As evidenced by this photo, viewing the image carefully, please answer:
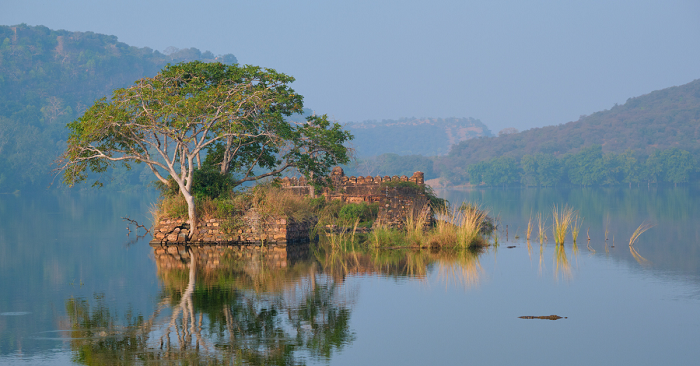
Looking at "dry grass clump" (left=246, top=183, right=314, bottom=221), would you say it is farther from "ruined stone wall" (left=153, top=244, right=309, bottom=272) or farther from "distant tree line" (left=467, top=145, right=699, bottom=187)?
"distant tree line" (left=467, top=145, right=699, bottom=187)

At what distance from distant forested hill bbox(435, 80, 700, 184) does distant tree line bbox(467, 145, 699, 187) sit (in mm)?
762

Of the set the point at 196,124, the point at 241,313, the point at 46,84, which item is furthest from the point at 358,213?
the point at 46,84

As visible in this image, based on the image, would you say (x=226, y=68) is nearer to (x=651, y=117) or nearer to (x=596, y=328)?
(x=596, y=328)

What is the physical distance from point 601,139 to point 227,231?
152 metres

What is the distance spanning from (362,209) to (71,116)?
9767 cm

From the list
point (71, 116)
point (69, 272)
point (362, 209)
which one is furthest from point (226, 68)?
point (71, 116)

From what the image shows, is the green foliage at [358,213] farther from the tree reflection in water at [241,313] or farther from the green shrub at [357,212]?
the tree reflection in water at [241,313]

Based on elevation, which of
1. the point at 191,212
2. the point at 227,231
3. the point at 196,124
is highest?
the point at 196,124

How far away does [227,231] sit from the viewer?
22578 mm

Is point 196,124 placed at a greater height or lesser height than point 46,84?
lesser

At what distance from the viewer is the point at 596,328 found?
35.3 feet

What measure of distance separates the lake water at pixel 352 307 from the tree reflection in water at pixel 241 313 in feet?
0.11

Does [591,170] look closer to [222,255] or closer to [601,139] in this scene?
[601,139]

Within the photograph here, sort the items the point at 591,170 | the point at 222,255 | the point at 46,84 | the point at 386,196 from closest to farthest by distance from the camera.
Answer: the point at 222,255
the point at 386,196
the point at 46,84
the point at 591,170
